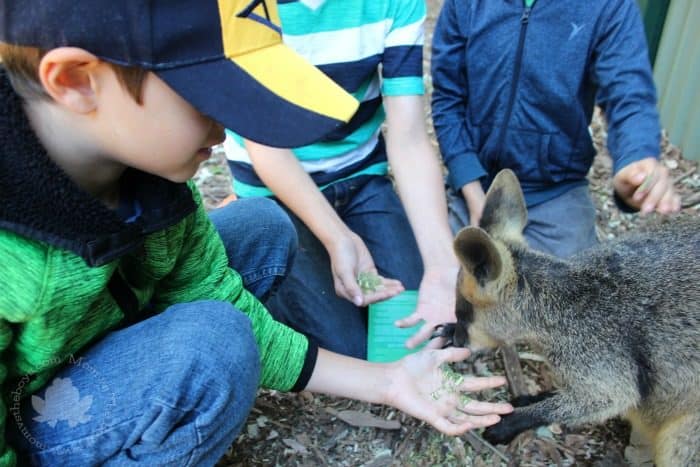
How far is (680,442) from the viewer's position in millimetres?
1979

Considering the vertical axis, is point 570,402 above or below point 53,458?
below

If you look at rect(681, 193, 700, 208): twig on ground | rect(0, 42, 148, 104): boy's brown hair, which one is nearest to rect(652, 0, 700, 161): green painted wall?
rect(681, 193, 700, 208): twig on ground

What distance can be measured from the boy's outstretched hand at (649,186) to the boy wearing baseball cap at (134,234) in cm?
77

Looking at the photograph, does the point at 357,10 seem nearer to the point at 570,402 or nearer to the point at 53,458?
the point at 570,402

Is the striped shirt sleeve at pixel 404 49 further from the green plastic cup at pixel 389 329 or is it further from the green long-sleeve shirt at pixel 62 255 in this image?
the green long-sleeve shirt at pixel 62 255

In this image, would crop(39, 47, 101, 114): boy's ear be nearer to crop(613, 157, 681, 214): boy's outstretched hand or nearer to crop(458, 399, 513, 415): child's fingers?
crop(458, 399, 513, 415): child's fingers

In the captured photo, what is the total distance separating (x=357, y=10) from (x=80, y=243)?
5.26ft

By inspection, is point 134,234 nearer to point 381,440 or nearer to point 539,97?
point 381,440

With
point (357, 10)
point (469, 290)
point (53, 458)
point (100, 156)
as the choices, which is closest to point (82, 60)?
point (100, 156)

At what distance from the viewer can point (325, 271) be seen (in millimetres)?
2719

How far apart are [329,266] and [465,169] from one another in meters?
0.72

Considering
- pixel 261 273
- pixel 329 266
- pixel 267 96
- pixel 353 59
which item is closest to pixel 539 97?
pixel 353 59

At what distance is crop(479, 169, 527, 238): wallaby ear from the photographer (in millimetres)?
2166

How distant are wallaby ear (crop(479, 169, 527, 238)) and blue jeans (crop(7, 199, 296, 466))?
934 millimetres
